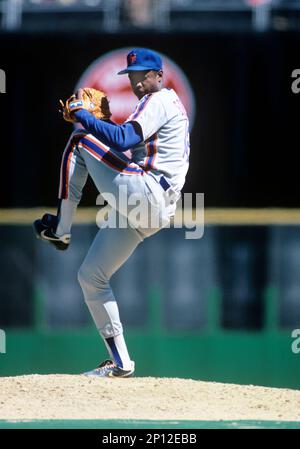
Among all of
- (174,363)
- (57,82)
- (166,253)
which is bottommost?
(174,363)

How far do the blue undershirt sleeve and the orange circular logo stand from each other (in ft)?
7.17

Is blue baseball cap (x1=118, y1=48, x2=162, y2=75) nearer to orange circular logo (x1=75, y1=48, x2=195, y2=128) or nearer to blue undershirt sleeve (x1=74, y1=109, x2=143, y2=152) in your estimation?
blue undershirt sleeve (x1=74, y1=109, x2=143, y2=152)

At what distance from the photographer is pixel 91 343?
25.1 ft

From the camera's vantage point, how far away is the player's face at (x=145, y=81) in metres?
5.82

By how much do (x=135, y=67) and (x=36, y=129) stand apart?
235 cm

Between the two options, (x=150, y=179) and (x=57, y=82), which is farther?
(x=57, y=82)

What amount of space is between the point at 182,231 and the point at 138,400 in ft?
7.28

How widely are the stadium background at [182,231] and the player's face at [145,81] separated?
1.92 meters

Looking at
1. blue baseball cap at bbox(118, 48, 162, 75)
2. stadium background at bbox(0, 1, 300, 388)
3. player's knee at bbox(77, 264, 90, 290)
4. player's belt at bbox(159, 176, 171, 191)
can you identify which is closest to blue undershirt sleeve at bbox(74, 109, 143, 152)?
player's belt at bbox(159, 176, 171, 191)

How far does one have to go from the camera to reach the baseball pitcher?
5617 mm
